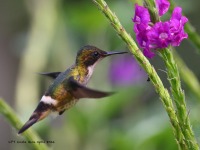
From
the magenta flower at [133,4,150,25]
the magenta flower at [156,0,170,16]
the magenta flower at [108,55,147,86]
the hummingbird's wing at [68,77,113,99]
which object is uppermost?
the magenta flower at [133,4,150,25]

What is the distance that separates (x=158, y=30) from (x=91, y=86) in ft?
6.44

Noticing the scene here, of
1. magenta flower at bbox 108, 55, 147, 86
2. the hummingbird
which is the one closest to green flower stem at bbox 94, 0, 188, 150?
the hummingbird

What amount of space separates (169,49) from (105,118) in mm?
1911

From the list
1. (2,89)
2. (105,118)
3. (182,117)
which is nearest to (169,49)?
(182,117)

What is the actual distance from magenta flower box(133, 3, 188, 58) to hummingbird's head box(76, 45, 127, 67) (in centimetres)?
24

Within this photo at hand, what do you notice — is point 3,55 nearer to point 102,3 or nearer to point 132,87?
point 132,87

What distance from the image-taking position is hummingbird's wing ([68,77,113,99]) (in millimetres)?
1488

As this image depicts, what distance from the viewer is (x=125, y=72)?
4031 millimetres

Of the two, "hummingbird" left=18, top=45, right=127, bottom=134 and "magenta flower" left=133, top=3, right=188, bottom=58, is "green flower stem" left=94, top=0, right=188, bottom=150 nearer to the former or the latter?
"magenta flower" left=133, top=3, right=188, bottom=58

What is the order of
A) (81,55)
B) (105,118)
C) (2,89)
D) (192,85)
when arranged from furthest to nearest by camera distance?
(2,89)
(105,118)
(192,85)
(81,55)

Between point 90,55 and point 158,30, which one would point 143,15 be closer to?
point 158,30

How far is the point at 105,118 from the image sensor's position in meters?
3.35

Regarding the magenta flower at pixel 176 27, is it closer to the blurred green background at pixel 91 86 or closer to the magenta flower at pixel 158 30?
the magenta flower at pixel 158 30

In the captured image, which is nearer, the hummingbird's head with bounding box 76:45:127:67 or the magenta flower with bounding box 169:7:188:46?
the magenta flower with bounding box 169:7:188:46
